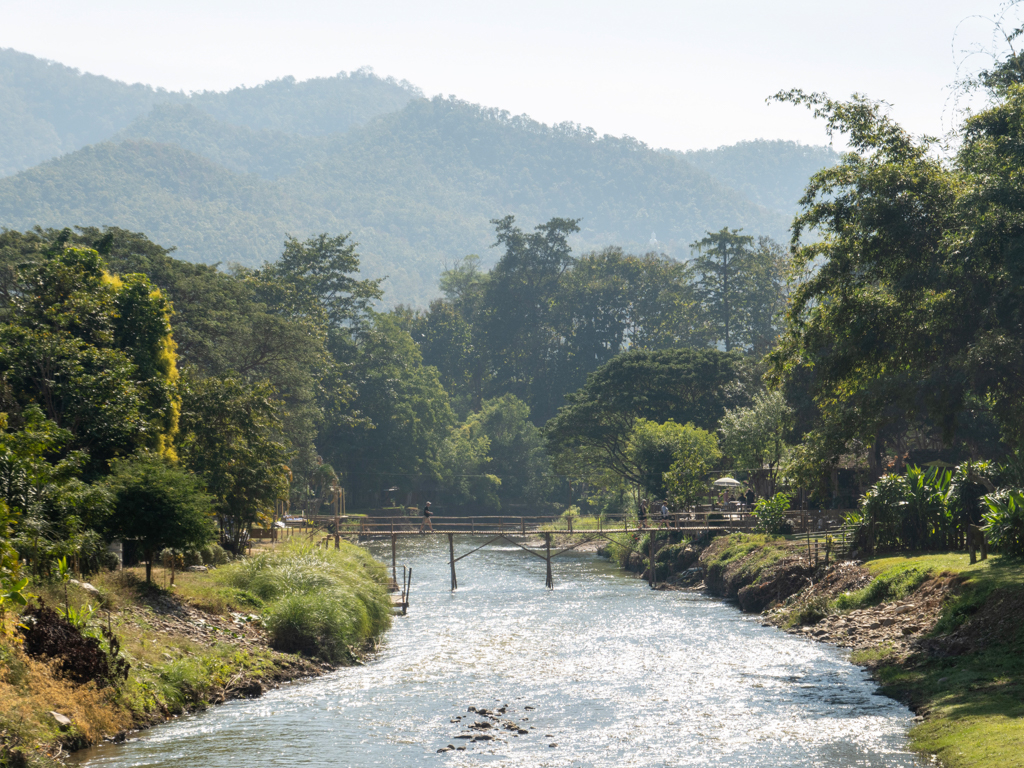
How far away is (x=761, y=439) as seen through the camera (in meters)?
59.8

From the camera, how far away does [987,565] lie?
24.7 m

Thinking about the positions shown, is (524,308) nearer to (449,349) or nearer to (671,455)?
(449,349)

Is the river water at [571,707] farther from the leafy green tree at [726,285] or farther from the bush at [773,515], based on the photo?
the leafy green tree at [726,285]

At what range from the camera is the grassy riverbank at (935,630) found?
16.3 metres

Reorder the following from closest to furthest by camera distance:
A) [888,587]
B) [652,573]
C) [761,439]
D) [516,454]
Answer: [888,587], [652,573], [761,439], [516,454]

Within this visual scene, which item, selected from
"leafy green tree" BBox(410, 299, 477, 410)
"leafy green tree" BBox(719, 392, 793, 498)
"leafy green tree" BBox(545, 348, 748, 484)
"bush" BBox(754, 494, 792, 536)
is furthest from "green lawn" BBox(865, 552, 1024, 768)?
"leafy green tree" BBox(410, 299, 477, 410)

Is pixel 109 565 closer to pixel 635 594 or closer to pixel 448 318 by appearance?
pixel 635 594

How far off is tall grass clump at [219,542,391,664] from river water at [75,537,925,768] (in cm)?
114

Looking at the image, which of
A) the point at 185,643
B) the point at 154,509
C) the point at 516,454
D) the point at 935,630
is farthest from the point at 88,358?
the point at 516,454

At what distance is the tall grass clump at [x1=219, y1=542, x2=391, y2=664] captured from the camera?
83.8 ft

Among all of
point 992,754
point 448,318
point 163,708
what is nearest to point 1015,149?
point 992,754

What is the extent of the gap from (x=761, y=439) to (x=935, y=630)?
3720 cm

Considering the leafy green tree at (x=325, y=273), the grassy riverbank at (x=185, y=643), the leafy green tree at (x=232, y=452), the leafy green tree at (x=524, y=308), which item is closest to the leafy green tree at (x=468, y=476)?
the leafy green tree at (x=325, y=273)

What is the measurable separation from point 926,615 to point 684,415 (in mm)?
47125
